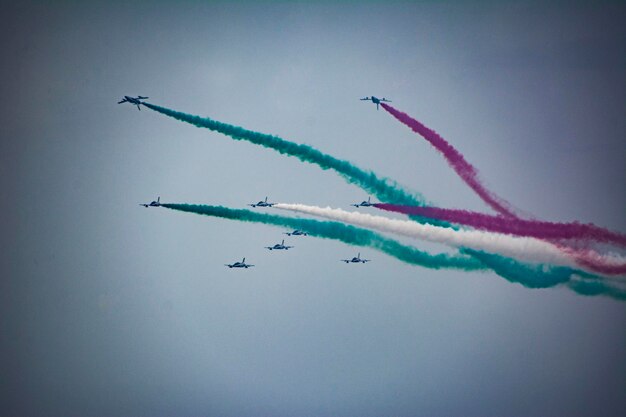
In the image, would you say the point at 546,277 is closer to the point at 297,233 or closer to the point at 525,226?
the point at 525,226

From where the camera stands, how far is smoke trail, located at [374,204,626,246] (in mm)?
19672

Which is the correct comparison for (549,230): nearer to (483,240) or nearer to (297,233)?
(483,240)

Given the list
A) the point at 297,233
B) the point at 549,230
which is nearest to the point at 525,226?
the point at 549,230

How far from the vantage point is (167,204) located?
72.5ft

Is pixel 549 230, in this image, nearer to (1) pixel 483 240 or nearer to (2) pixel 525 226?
(2) pixel 525 226

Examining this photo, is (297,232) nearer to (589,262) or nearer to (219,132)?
(219,132)

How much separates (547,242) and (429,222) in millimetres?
4455

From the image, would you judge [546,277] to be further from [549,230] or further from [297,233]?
[297,233]

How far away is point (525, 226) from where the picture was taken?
65.6 ft

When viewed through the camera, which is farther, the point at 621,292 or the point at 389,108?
the point at 389,108

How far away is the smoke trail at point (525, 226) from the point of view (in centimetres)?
1967

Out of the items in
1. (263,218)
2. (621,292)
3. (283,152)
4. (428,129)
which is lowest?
(621,292)

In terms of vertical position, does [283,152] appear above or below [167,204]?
above

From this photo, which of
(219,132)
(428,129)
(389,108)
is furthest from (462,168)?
(219,132)
